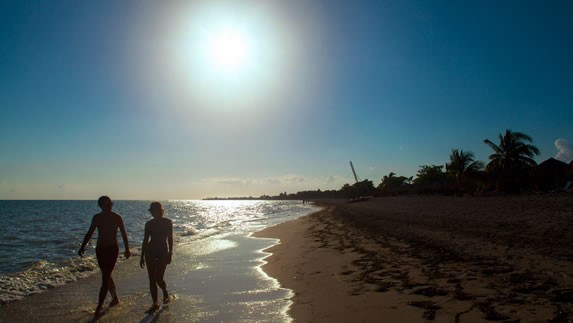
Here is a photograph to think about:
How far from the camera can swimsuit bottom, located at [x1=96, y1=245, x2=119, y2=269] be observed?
21.0ft

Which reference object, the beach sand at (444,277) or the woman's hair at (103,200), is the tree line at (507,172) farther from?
the woman's hair at (103,200)

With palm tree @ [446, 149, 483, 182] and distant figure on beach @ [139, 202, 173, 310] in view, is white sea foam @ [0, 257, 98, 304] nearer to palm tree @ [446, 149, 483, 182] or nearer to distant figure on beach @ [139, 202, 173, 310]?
distant figure on beach @ [139, 202, 173, 310]

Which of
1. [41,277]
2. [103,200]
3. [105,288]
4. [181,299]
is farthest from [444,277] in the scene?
[41,277]

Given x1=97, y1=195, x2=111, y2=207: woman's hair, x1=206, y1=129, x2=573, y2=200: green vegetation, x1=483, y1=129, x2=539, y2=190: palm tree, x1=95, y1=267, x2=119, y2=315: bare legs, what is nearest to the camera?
x1=95, y1=267, x2=119, y2=315: bare legs

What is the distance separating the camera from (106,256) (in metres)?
6.44

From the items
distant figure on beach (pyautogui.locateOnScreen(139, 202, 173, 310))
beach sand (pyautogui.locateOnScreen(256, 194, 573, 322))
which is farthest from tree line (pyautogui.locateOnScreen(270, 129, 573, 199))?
distant figure on beach (pyautogui.locateOnScreen(139, 202, 173, 310))

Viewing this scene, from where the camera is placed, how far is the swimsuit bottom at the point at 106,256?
21.0ft

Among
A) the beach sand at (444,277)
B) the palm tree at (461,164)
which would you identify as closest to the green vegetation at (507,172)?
the palm tree at (461,164)

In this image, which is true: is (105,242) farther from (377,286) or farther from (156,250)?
(377,286)

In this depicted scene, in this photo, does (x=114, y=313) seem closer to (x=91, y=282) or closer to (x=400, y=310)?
(x=91, y=282)

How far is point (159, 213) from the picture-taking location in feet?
22.2

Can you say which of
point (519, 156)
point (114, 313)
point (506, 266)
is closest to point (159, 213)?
point (114, 313)

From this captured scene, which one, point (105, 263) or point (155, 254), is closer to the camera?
point (105, 263)

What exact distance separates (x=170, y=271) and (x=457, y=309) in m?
8.26
